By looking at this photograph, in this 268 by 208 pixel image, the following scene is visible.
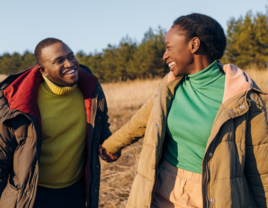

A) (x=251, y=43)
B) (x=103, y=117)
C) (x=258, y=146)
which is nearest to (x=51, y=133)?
(x=103, y=117)

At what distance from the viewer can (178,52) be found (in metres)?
1.68

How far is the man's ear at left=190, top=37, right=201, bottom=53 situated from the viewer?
5.42ft

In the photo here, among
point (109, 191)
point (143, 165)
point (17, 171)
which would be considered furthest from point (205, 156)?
point (109, 191)

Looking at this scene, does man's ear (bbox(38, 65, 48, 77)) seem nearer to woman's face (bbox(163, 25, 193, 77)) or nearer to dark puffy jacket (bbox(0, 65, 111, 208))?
dark puffy jacket (bbox(0, 65, 111, 208))

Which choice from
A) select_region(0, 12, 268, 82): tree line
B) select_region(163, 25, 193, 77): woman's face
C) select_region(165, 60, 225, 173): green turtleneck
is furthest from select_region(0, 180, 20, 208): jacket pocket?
select_region(0, 12, 268, 82): tree line

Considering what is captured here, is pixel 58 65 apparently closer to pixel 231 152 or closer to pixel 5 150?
pixel 5 150

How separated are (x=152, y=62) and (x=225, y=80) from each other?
20.7 meters

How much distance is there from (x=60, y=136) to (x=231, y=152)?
148cm

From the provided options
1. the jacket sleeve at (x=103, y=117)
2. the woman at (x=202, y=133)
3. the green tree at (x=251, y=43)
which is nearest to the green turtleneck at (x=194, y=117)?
the woman at (x=202, y=133)

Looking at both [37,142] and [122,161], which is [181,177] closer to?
[37,142]

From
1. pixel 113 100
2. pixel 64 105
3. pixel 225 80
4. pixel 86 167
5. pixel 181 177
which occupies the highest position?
pixel 225 80

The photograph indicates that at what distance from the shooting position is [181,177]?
160cm

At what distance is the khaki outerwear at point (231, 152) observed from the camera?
1.44 meters

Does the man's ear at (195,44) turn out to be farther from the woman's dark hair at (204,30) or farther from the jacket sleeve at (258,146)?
the jacket sleeve at (258,146)
